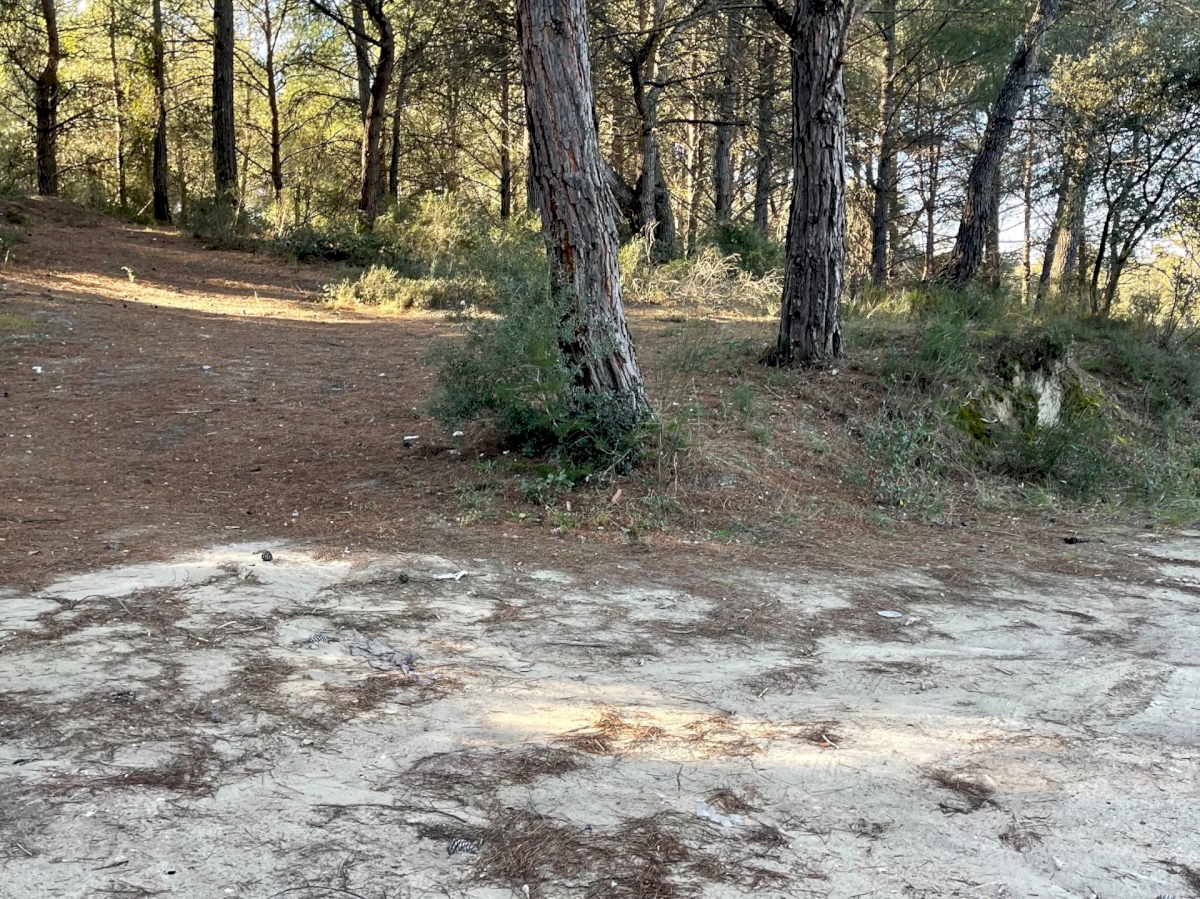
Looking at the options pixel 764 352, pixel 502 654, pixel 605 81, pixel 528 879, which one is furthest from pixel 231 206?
pixel 528 879

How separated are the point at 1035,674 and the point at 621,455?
3.08 m

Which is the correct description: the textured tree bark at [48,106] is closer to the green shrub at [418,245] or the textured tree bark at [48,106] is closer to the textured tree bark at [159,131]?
the textured tree bark at [159,131]

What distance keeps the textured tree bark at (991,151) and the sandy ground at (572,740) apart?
9.05 meters

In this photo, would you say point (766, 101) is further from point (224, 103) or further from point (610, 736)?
point (610, 736)

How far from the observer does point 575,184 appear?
20.9 feet

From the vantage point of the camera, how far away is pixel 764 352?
30.5ft

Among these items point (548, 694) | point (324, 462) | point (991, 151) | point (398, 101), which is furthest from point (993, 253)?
point (548, 694)

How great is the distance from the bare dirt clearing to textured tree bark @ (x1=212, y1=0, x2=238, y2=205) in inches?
474

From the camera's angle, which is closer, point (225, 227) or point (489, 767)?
point (489, 767)

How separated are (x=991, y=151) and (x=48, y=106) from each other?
17.7m

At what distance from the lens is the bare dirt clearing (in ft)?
7.77

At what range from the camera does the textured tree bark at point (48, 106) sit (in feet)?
61.6

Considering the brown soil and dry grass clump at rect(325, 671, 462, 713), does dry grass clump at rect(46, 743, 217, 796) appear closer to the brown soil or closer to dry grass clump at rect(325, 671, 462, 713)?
dry grass clump at rect(325, 671, 462, 713)

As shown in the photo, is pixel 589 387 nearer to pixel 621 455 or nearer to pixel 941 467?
pixel 621 455
